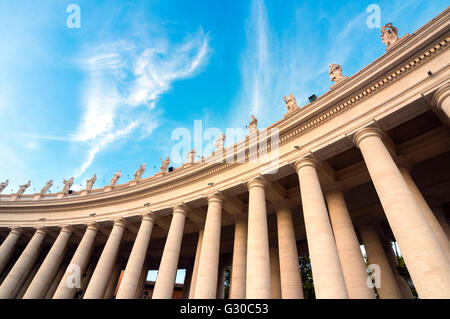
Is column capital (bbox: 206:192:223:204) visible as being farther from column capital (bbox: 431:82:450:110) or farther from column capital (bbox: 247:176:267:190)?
column capital (bbox: 431:82:450:110)

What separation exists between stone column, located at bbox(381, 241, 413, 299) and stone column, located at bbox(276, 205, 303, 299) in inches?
415

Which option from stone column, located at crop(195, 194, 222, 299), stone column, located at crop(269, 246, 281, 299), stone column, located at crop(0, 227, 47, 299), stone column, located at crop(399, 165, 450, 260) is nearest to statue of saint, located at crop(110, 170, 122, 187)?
stone column, located at crop(0, 227, 47, 299)

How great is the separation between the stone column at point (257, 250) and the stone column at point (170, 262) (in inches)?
399

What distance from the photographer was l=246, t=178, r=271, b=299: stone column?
2019 cm

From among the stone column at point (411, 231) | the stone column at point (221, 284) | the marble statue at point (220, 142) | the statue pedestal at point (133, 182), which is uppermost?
the marble statue at point (220, 142)

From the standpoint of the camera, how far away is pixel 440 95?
→ 17.3 m

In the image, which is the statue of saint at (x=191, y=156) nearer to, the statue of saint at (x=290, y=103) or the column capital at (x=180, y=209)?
the column capital at (x=180, y=209)

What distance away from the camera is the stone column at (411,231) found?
1315cm

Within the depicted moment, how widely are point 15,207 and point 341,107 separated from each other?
55410 millimetres

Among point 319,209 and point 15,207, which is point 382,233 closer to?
point 319,209

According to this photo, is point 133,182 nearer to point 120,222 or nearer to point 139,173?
point 139,173

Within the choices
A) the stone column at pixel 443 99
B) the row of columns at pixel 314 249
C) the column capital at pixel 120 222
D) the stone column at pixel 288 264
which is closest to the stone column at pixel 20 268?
the row of columns at pixel 314 249

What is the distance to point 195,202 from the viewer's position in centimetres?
3177
